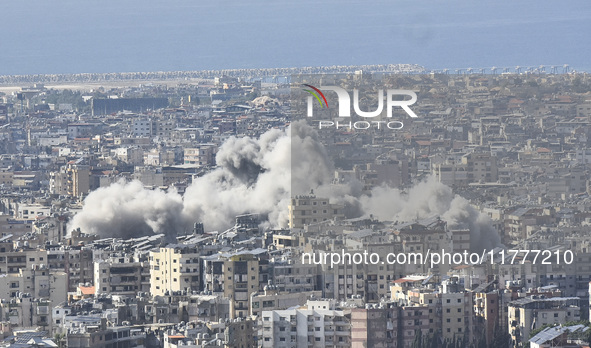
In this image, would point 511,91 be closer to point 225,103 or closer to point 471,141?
point 471,141

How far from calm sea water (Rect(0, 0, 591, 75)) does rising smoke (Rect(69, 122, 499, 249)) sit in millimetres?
54348

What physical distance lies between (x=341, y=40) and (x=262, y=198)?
109348 millimetres

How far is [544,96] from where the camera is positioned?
56125mm

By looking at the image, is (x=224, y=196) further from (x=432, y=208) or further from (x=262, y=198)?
(x=432, y=208)

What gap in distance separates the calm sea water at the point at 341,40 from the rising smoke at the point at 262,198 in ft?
178

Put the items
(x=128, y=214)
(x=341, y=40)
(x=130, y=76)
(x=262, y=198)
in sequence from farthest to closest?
(x=341, y=40) < (x=130, y=76) < (x=262, y=198) < (x=128, y=214)

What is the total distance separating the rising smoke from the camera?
45.6 meters

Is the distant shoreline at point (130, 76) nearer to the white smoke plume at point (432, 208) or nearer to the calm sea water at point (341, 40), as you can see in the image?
the calm sea water at point (341, 40)

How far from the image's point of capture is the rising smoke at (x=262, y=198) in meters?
45.6

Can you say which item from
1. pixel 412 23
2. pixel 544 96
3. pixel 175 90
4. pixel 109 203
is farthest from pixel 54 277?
pixel 412 23

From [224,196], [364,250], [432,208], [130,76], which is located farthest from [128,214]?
[130,76]

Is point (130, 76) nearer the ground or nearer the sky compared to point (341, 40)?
nearer the ground

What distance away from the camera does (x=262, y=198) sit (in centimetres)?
5266

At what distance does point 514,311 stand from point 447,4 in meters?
151
